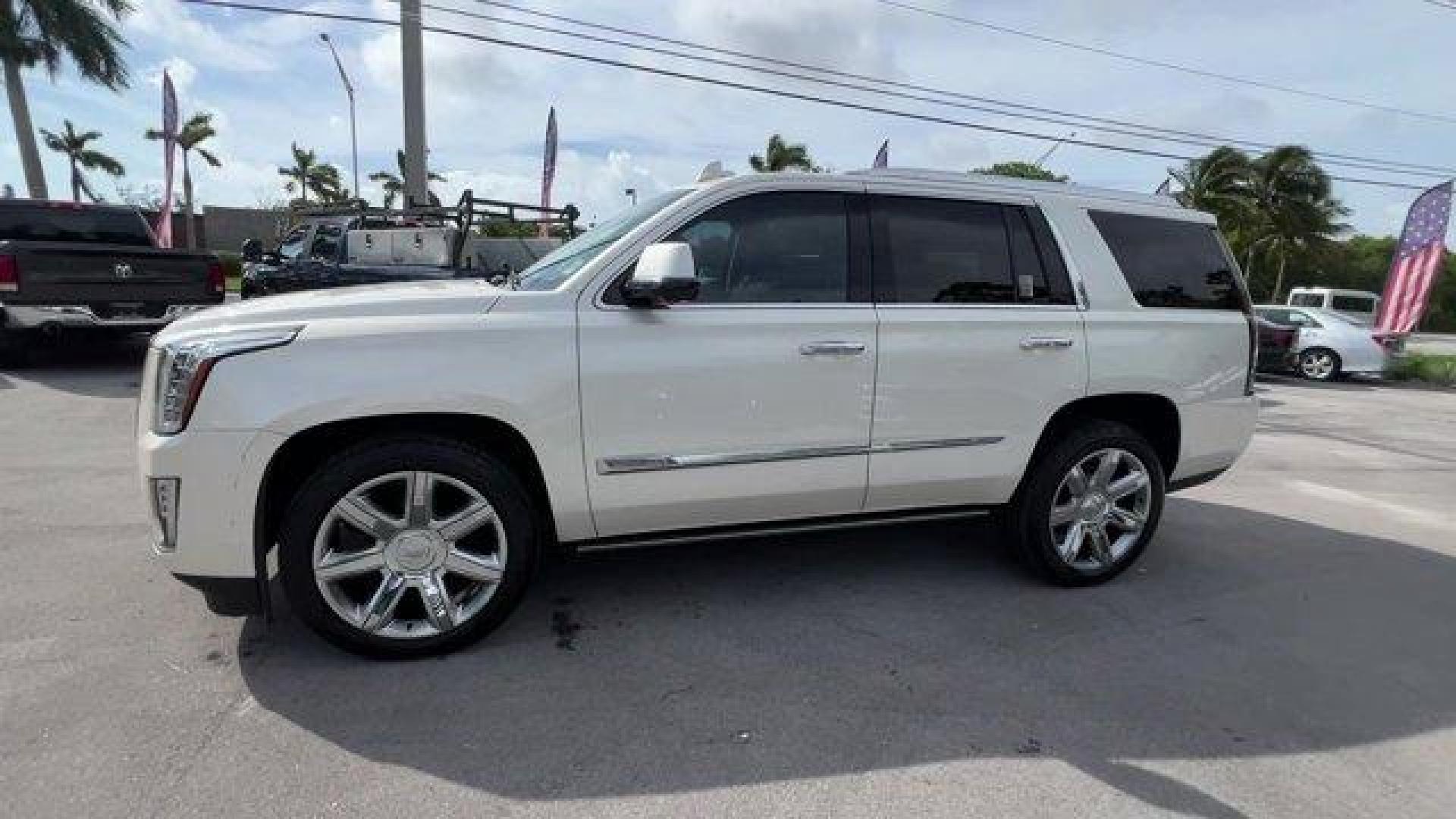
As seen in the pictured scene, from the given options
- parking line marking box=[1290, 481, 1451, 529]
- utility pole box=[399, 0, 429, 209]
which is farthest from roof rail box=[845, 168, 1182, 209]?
utility pole box=[399, 0, 429, 209]

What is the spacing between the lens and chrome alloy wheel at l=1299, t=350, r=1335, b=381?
680 inches

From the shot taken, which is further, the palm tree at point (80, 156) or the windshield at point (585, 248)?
the palm tree at point (80, 156)

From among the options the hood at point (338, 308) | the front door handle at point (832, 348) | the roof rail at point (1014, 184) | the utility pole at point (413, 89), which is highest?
the utility pole at point (413, 89)

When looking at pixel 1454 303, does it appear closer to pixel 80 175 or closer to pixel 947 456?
pixel 947 456

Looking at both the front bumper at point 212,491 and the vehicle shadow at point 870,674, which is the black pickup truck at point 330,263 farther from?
the front bumper at point 212,491

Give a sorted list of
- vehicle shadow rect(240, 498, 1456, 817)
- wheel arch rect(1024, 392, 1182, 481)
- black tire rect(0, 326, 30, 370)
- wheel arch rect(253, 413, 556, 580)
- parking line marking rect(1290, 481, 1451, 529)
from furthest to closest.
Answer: black tire rect(0, 326, 30, 370) → parking line marking rect(1290, 481, 1451, 529) → wheel arch rect(1024, 392, 1182, 481) → wheel arch rect(253, 413, 556, 580) → vehicle shadow rect(240, 498, 1456, 817)

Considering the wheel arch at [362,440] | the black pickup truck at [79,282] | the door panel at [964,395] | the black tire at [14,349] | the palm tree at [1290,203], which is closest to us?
the wheel arch at [362,440]

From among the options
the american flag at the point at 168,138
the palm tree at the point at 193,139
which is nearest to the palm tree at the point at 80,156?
the palm tree at the point at 193,139

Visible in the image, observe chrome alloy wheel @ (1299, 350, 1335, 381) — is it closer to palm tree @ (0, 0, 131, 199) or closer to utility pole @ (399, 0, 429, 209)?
utility pole @ (399, 0, 429, 209)

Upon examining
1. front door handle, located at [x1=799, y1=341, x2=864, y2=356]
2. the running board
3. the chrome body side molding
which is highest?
front door handle, located at [x1=799, y1=341, x2=864, y2=356]

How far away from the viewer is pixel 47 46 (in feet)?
83.2

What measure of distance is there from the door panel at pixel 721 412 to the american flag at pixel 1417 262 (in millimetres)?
A: 18809

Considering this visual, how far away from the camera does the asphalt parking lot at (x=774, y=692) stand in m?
2.81

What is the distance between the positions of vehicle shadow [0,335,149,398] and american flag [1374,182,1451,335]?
2067 centimetres
